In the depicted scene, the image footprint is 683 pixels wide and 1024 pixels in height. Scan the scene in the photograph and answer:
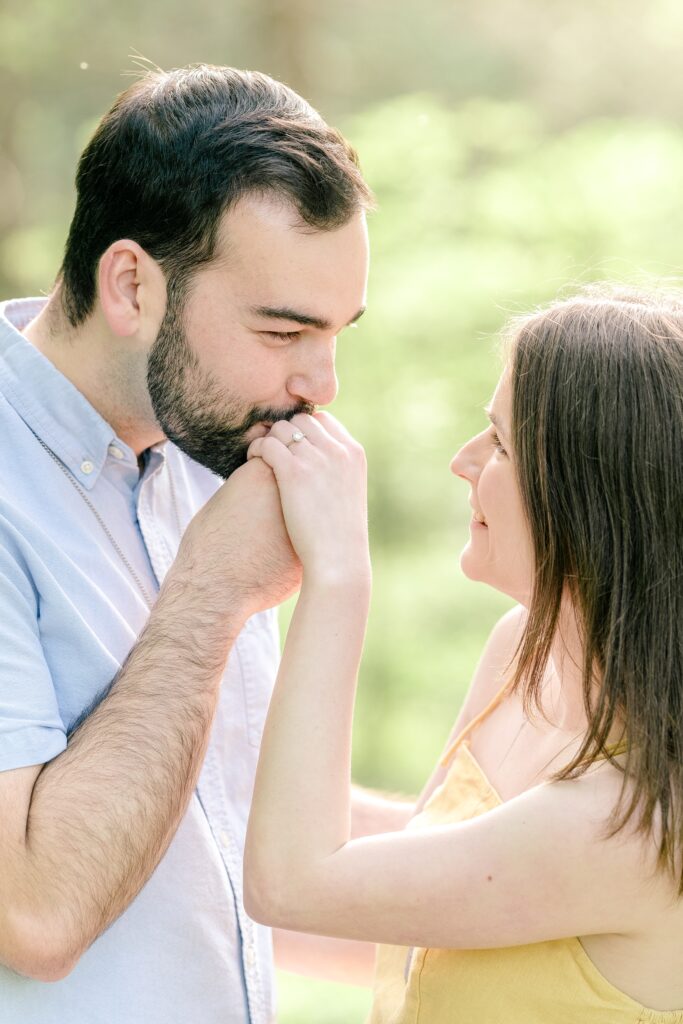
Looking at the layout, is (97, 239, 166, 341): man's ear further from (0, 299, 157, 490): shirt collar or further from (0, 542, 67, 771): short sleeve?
(0, 542, 67, 771): short sleeve

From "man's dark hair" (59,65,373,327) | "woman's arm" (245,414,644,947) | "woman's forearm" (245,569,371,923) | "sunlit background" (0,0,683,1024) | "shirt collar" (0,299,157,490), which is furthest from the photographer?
"sunlit background" (0,0,683,1024)

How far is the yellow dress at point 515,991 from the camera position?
1634 millimetres

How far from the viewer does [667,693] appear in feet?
5.22

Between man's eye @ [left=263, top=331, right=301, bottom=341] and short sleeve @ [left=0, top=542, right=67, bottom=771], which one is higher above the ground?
man's eye @ [left=263, top=331, right=301, bottom=341]

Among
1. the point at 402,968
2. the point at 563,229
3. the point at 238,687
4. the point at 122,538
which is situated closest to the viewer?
the point at 402,968

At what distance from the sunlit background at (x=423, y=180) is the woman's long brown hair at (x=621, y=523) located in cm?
433

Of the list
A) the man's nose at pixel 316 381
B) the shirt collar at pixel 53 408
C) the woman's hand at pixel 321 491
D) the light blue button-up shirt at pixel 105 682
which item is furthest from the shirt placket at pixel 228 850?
the man's nose at pixel 316 381

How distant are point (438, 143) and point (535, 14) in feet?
3.77

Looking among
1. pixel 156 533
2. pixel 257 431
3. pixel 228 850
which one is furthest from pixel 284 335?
Answer: pixel 228 850

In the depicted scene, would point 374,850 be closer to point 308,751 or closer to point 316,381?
point 308,751

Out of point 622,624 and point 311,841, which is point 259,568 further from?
point 622,624

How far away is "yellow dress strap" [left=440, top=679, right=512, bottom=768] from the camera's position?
2.08 m

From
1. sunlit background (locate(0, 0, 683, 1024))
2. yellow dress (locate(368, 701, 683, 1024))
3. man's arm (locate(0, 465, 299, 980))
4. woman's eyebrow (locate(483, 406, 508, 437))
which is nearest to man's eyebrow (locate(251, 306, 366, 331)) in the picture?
man's arm (locate(0, 465, 299, 980))

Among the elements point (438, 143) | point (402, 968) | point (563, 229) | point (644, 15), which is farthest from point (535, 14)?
point (402, 968)
